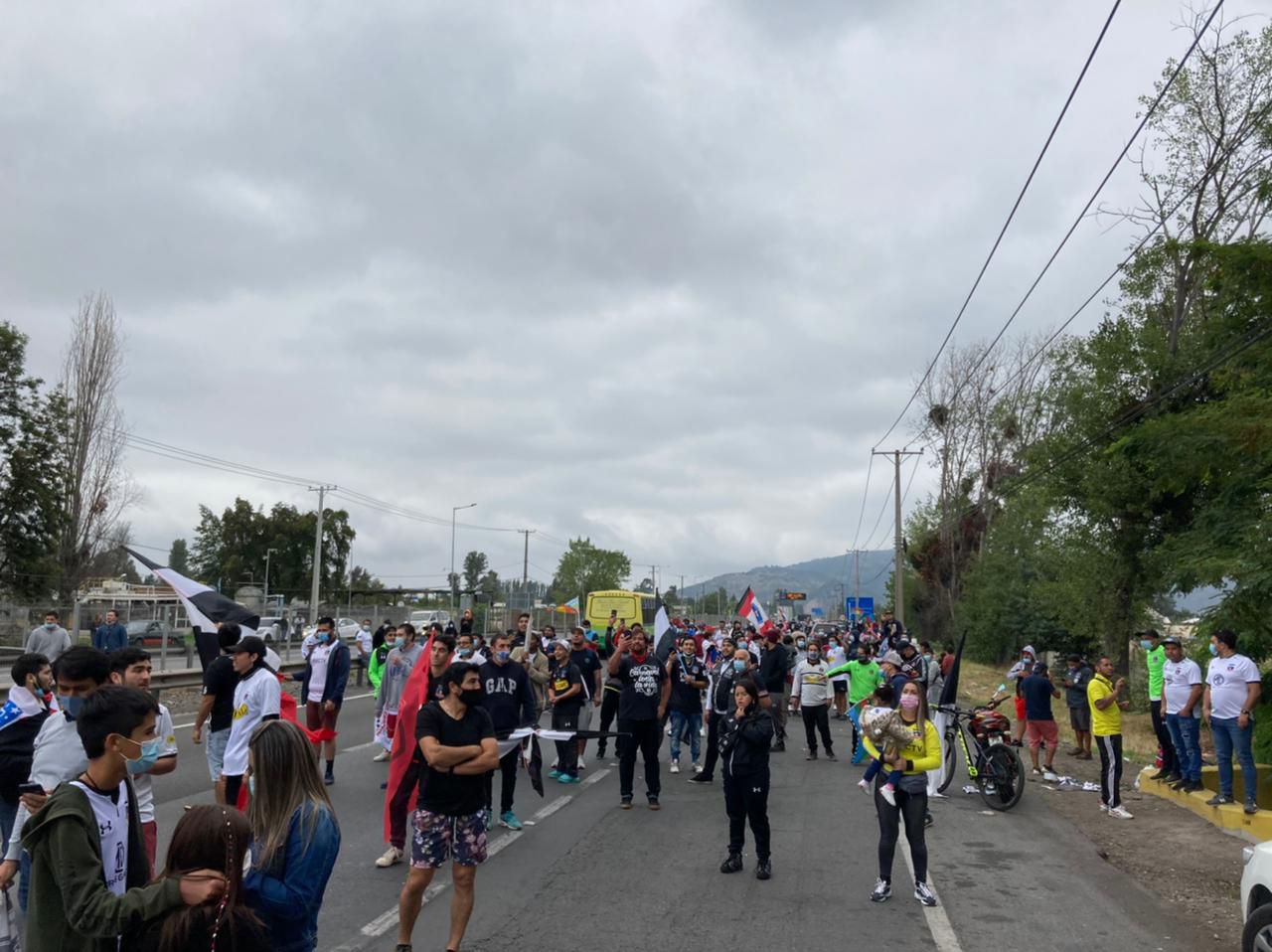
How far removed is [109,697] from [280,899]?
89 centimetres

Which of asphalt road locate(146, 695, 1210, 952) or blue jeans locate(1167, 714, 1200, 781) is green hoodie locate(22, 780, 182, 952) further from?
blue jeans locate(1167, 714, 1200, 781)

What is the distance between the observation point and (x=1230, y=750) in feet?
36.2

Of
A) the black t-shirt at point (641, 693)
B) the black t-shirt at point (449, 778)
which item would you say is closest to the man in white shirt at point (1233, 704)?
the black t-shirt at point (641, 693)

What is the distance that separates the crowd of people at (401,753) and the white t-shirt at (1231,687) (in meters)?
0.02

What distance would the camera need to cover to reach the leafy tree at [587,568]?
120500 mm

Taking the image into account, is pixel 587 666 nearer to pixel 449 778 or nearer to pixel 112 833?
pixel 449 778

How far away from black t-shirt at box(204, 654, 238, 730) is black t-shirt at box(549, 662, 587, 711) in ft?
18.2

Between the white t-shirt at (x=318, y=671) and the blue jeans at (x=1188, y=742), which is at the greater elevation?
the white t-shirt at (x=318, y=671)

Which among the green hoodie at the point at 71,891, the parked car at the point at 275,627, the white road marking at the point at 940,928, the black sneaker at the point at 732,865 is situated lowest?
the white road marking at the point at 940,928

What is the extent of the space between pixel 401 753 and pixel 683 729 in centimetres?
723

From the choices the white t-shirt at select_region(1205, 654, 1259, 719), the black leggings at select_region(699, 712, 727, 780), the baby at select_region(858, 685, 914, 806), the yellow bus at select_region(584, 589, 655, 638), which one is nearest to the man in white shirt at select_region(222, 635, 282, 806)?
the baby at select_region(858, 685, 914, 806)

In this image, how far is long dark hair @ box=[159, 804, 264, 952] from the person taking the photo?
2908 mm

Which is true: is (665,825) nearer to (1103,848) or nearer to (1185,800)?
(1103,848)

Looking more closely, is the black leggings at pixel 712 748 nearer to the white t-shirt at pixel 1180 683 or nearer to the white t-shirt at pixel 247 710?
the white t-shirt at pixel 1180 683
